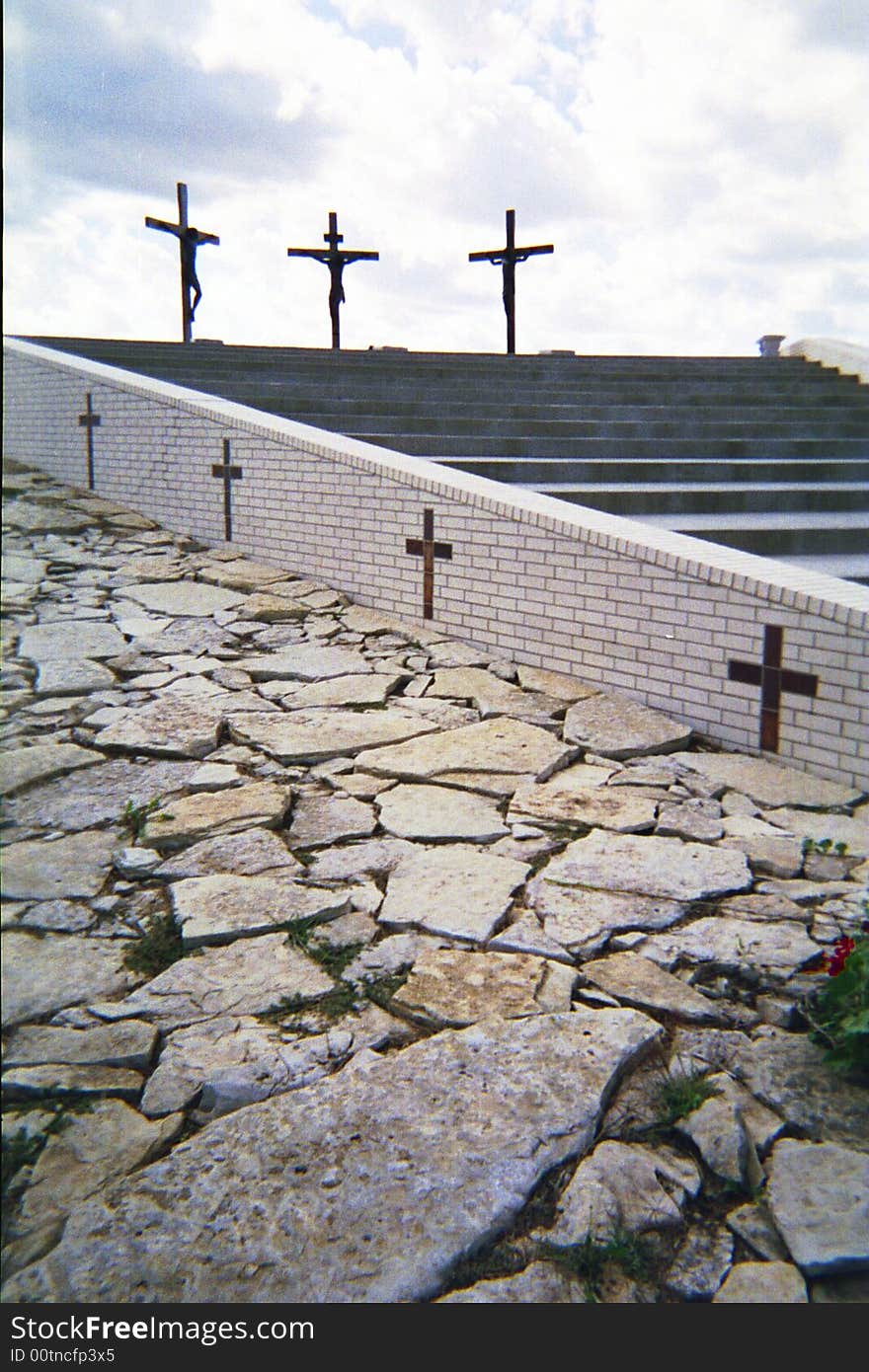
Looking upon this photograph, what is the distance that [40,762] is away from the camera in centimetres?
440

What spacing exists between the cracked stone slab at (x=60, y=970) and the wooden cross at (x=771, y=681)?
279 cm

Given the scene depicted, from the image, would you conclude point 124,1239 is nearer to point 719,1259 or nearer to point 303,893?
point 719,1259

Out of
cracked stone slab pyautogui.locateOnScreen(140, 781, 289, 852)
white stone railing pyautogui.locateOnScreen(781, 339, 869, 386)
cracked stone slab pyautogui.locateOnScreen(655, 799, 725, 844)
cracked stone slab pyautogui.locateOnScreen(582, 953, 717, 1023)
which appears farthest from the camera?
white stone railing pyautogui.locateOnScreen(781, 339, 869, 386)

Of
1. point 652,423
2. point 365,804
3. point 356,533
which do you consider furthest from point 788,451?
point 365,804

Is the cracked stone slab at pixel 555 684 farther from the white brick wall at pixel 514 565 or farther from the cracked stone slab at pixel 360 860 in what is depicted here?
the cracked stone slab at pixel 360 860

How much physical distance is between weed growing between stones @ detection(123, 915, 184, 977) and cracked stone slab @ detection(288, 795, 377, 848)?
65cm

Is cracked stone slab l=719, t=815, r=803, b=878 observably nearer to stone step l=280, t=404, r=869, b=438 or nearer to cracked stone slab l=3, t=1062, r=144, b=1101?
cracked stone slab l=3, t=1062, r=144, b=1101

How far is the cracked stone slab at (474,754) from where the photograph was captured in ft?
14.6

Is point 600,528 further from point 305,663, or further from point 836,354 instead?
point 836,354

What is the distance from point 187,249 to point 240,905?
→ 42.8 ft

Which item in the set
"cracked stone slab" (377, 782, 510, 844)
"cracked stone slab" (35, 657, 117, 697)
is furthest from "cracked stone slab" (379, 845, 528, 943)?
"cracked stone slab" (35, 657, 117, 697)

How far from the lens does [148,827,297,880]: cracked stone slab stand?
11.6 ft

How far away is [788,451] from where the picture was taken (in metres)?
9.31

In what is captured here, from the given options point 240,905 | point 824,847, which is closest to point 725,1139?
point 240,905
